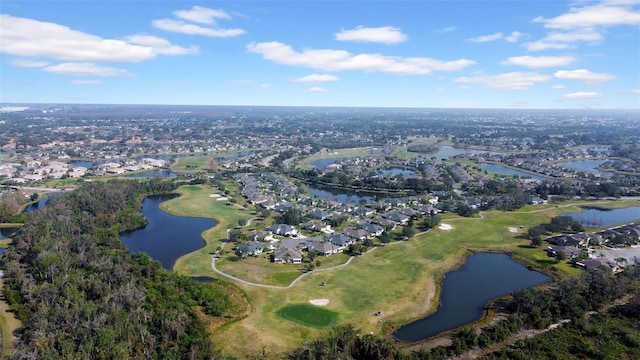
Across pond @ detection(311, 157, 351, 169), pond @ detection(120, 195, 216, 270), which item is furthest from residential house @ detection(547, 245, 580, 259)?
pond @ detection(311, 157, 351, 169)

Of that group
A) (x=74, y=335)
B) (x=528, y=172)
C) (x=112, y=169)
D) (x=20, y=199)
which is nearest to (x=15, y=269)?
(x=74, y=335)

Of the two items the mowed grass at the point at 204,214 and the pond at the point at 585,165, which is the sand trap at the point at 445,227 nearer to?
the mowed grass at the point at 204,214

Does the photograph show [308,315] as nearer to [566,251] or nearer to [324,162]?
[566,251]

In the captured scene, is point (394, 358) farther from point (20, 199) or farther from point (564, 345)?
point (20, 199)

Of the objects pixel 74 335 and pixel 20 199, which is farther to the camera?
pixel 20 199

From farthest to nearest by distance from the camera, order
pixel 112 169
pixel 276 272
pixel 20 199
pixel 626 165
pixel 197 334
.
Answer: pixel 626 165
pixel 112 169
pixel 20 199
pixel 276 272
pixel 197 334

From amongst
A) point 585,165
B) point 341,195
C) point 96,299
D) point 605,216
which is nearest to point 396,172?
point 341,195

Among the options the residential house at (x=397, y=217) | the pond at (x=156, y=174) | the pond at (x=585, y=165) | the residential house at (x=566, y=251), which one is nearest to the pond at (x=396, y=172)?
the residential house at (x=397, y=217)
